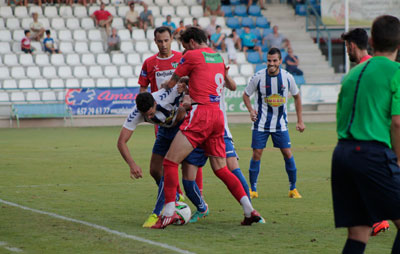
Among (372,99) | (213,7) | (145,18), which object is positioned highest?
(372,99)

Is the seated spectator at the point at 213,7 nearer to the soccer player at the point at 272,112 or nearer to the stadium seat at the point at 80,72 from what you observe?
the stadium seat at the point at 80,72

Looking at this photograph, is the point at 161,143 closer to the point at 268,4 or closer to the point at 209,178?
the point at 209,178

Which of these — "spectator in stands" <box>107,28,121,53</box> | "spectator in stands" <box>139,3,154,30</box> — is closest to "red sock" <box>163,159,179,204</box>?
"spectator in stands" <box>107,28,121,53</box>

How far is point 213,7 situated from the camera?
113 feet

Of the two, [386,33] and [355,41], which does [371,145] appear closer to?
[386,33]

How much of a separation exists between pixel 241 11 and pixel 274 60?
2501cm

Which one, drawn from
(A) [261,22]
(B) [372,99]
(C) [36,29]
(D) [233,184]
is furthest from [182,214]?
(A) [261,22]

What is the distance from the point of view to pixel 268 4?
3759 centimetres

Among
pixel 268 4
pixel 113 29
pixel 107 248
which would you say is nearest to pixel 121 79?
pixel 113 29

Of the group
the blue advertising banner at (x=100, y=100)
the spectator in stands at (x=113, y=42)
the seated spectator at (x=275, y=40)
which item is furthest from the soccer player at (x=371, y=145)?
the seated spectator at (x=275, y=40)

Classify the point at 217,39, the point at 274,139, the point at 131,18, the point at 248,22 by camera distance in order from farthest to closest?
the point at 248,22 < the point at 131,18 < the point at 217,39 < the point at 274,139

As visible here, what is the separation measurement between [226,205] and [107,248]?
308 cm

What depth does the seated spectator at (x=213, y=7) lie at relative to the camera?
1348 inches

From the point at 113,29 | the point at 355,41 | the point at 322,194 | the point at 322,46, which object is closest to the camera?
the point at 355,41
